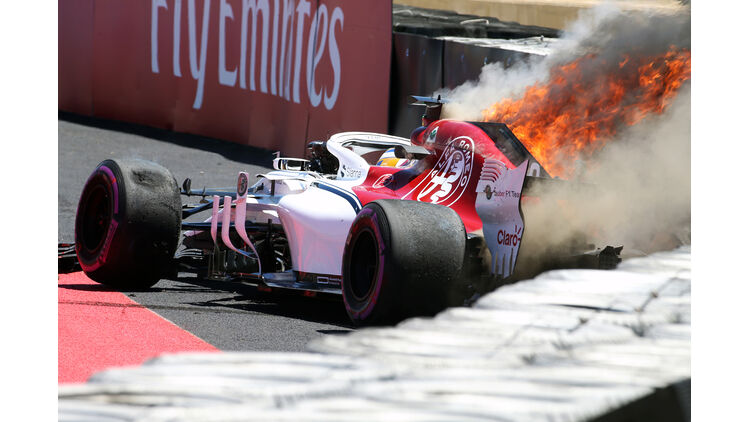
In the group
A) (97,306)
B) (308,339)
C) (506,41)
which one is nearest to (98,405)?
(308,339)

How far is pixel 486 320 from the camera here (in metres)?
2.42

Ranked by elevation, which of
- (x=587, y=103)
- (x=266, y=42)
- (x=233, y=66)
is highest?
(x=266, y=42)

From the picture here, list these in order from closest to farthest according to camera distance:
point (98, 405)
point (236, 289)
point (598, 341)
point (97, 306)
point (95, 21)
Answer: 1. point (98, 405)
2. point (598, 341)
3. point (97, 306)
4. point (236, 289)
5. point (95, 21)

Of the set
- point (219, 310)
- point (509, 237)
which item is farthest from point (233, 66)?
point (509, 237)

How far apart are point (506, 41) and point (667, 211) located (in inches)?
249

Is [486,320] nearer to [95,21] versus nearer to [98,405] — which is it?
[98,405]

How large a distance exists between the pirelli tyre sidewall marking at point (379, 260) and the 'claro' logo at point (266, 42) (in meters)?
7.43

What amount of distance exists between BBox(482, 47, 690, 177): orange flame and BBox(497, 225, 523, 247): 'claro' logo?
2.28 feet

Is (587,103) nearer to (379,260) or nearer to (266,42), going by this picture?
(379,260)

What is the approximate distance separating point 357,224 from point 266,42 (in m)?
9.72

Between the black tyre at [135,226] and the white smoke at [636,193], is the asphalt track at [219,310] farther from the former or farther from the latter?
the white smoke at [636,193]

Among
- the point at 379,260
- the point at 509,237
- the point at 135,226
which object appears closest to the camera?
the point at 379,260

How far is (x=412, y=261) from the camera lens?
5.39 meters

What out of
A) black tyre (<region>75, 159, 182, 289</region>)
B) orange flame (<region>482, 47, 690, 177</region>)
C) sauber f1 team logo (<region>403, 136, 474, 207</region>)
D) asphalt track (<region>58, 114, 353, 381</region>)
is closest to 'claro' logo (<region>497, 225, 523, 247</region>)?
sauber f1 team logo (<region>403, 136, 474, 207</region>)
